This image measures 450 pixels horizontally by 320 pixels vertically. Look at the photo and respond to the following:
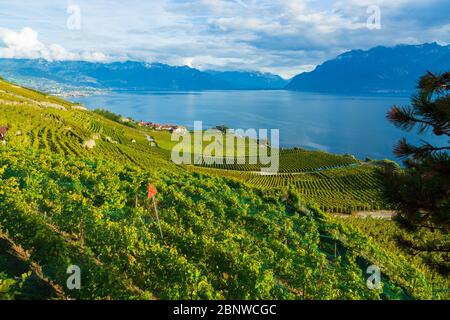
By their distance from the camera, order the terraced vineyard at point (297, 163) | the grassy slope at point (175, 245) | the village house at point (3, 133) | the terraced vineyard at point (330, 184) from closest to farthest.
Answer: the grassy slope at point (175, 245), the village house at point (3, 133), the terraced vineyard at point (330, 184), the terraced vineyard at point (297, 163)

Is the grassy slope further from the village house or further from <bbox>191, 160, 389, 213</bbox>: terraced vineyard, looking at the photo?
<bbox>191, 160, 389, 213</bbox>: terraced vineyard

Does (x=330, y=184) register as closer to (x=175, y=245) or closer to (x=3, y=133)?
(x=3, y=133)

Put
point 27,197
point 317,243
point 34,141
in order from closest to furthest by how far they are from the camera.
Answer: point 27,197 → point 317,243 → point 34,141

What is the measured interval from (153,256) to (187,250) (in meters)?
1.95

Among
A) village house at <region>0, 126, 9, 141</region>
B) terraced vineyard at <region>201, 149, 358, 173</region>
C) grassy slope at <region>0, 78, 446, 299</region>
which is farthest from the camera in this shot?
terraced vineyard at <region>201, 149, 358, 173</region>

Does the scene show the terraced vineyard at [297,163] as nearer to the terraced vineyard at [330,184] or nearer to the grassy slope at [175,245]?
the terraced vineyard at [330,184]

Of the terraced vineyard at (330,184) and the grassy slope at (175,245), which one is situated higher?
the grassy slope at (175,245)

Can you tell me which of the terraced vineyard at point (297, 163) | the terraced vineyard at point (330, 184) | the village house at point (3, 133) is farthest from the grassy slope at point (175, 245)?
the terraced vineyard at point (297, 163)

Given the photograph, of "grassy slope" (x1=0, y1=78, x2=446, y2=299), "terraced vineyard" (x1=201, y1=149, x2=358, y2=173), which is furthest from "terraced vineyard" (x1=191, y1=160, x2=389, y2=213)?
"grassy slope" (x1=0, y1=78, x2=446, y2=299)

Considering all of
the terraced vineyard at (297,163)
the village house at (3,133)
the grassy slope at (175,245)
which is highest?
the village house at (3,133)
